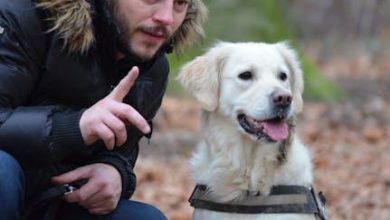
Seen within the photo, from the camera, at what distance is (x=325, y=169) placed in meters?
7.64

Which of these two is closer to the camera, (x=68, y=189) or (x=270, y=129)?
(x=68, y=189)

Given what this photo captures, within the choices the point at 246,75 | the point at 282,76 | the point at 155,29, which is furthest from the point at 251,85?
the point at 155,29

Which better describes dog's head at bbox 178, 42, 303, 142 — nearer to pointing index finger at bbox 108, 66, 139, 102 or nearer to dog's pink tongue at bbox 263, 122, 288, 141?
dog's pink tongue at bbox 263, 122, 288, 141

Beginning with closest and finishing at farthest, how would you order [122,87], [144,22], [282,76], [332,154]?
[122,87], [144,22], [282,76], [332,154]

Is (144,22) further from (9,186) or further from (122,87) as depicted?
(9,186)

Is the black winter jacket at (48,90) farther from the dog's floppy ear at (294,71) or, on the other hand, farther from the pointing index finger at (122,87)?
the dog's floppy ear at (294,71)

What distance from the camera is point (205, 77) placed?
13.6 feet

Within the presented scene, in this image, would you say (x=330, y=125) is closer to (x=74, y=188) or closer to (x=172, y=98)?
(x=172, y=98)

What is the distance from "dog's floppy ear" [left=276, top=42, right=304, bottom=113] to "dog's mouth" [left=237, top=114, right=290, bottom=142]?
0.31m

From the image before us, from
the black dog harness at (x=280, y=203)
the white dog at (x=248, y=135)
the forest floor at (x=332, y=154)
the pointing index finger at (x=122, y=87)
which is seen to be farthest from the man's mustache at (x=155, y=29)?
the forest floor at (x=332, y=154)

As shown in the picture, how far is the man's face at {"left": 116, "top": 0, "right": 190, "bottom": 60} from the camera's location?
3545 mm

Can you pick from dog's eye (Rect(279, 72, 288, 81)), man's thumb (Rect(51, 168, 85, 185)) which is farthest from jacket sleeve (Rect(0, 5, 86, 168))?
dog's eye (Rect(279, 72, 288, 81))

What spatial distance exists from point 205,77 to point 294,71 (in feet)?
1.42

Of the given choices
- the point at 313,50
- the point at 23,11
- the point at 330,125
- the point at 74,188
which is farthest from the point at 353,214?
the point at 313,50
